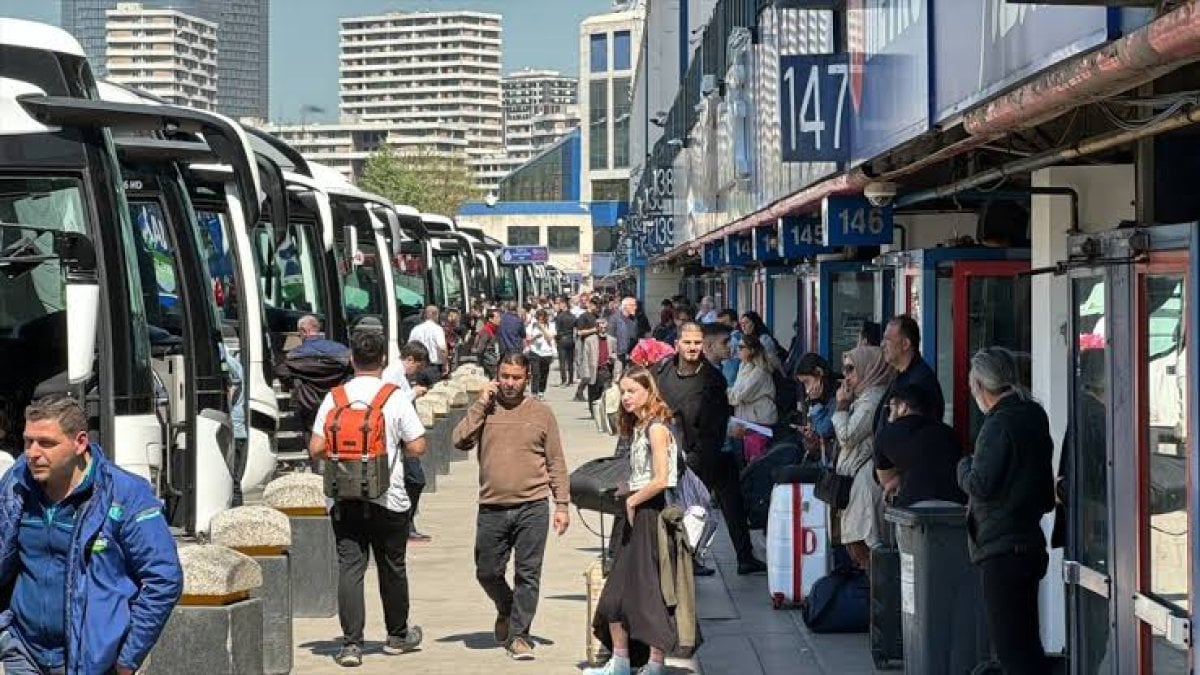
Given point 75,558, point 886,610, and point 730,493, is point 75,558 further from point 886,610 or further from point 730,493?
point 730,493

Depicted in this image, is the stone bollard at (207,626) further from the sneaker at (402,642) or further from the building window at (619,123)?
the building window at (619,123)

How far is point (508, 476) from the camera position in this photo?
12102 mm

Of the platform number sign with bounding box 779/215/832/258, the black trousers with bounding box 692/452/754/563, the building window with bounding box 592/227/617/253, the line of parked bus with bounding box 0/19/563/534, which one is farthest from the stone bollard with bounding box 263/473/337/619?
the building window with bounding box 592/227/617/253

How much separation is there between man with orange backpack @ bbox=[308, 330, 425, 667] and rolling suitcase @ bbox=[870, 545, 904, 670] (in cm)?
254

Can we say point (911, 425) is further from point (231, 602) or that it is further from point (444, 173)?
point (444, 173)

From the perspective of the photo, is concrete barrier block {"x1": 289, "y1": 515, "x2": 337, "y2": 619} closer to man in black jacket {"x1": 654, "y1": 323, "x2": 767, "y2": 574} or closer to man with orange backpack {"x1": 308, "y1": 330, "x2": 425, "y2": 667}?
man with orange backpack {"x1": 308, "y1": 330, "x2": 425, "y2": 667}

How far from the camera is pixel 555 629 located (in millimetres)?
13648

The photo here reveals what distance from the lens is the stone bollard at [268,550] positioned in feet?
39.1

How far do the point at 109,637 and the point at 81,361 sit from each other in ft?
10.2

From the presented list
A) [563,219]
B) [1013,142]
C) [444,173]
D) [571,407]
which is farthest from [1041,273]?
[563,219]

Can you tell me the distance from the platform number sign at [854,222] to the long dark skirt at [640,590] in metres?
4.72

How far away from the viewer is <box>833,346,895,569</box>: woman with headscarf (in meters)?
12.6

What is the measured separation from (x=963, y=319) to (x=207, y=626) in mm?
5318

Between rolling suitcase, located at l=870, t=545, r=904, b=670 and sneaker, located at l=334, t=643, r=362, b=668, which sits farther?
sneaker, located at l=334, t=643, r=362, b=668
